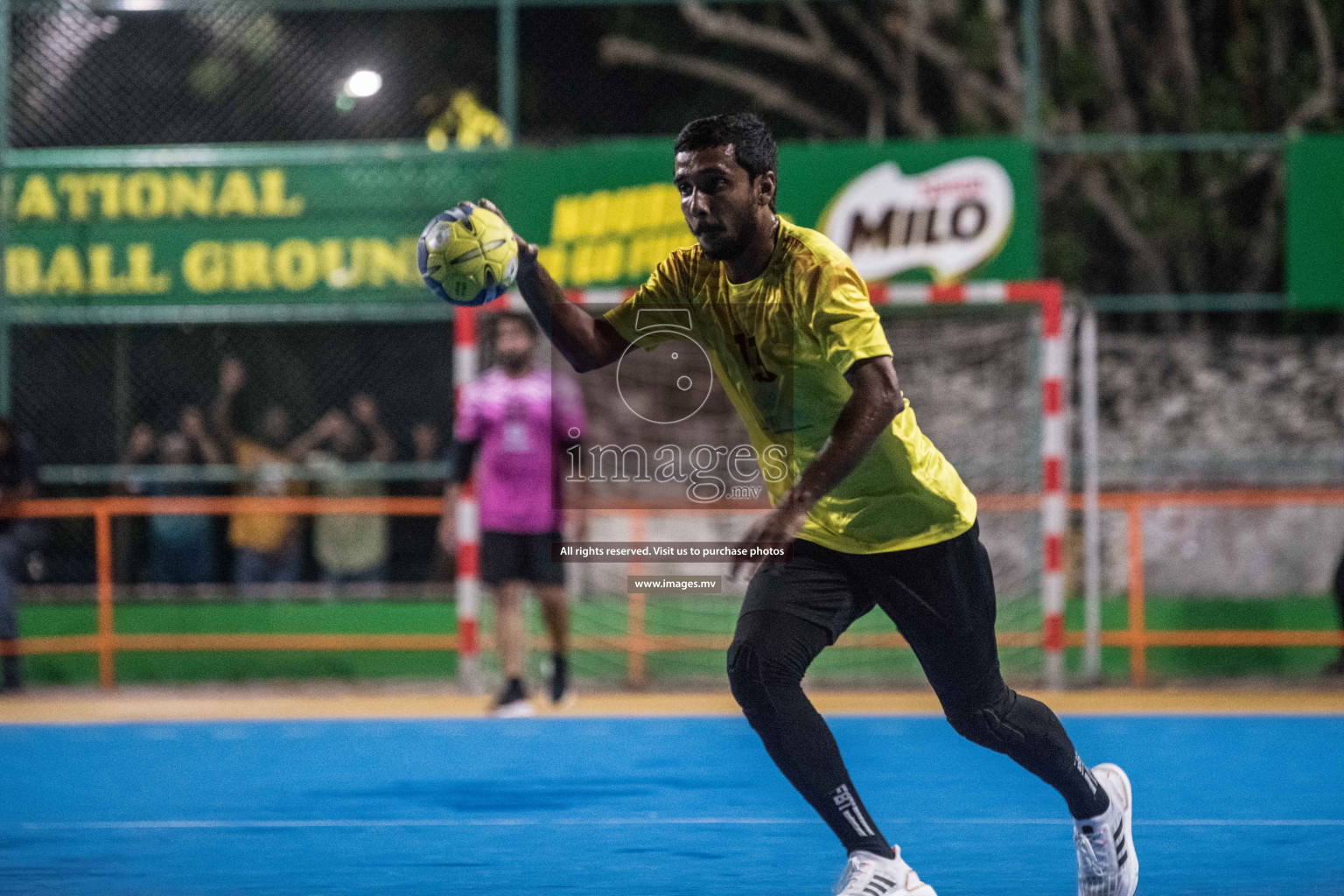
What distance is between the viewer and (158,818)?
6793mm

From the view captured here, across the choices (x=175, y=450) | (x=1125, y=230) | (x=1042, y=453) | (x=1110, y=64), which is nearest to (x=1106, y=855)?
(x=1042, y=453)

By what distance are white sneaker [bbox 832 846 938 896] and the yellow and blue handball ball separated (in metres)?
1.78

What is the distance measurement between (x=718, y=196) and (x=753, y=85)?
15116 millimetres

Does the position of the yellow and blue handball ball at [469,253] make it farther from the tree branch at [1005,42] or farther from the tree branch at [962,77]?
the tree branch at [1005,42]

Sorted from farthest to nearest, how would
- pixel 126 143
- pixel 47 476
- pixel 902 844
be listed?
pixel 126 143 < pixel 47 476 < pixel 902 844

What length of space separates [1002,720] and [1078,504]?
25.8 feet

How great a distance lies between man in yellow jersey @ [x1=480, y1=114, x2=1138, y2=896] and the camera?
4551mm

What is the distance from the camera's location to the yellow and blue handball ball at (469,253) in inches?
185

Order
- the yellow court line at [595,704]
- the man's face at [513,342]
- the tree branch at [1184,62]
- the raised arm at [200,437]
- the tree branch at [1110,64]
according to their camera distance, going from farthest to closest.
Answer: the tree branch at [1110,64]
the tree branch at [1184,62]
the raised arm at [200,437]
the yellow court line at [595,704]
the man's face at [513,342]

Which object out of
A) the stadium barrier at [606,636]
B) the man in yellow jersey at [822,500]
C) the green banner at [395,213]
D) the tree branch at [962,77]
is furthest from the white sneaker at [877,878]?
the tree branch at [962,77]

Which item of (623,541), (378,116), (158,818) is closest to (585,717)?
(623,541)

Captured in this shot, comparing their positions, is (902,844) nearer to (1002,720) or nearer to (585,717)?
(1002,720)

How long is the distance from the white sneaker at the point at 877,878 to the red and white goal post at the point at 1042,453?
710cm

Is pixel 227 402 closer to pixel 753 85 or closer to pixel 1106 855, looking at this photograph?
pixel 753 85
